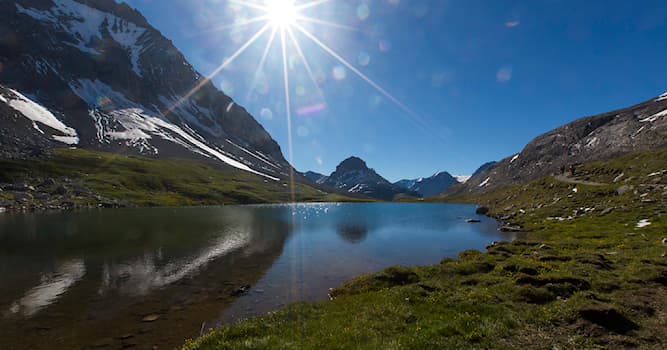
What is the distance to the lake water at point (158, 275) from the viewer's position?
2084cm

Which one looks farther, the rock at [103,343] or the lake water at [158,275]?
the lake water at [158,275]

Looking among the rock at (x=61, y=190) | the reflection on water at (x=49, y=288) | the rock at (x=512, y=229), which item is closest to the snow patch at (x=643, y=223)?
the rock at (x=512, y=229)

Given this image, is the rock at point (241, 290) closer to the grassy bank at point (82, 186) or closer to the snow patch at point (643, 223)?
the snow patch at point (643, 223)

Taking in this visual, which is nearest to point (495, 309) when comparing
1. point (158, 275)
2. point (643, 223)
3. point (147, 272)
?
point (158, 275)

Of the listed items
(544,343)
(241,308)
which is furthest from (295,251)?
(544,343)

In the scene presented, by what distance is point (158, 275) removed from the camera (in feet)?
110

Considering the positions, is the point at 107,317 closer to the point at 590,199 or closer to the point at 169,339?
the point at 169,339

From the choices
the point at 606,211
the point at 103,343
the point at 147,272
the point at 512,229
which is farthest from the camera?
the point at 512,229

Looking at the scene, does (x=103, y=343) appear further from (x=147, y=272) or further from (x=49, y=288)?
(x=147, y=272)

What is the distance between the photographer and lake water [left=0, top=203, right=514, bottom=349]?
20844 mm

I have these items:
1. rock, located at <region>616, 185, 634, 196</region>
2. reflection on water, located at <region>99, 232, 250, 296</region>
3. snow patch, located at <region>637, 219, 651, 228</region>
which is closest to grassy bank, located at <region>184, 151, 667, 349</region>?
snow patch, located at <region>637, 219, 651, 228</region>

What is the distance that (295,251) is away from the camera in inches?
1921

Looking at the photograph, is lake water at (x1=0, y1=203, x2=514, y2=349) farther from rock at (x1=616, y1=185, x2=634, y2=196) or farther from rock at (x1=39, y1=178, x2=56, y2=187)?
rock at (x1=39, y1=178, x2=56, y2=187)

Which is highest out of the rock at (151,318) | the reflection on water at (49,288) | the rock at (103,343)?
the reflection on water at (49,288)
